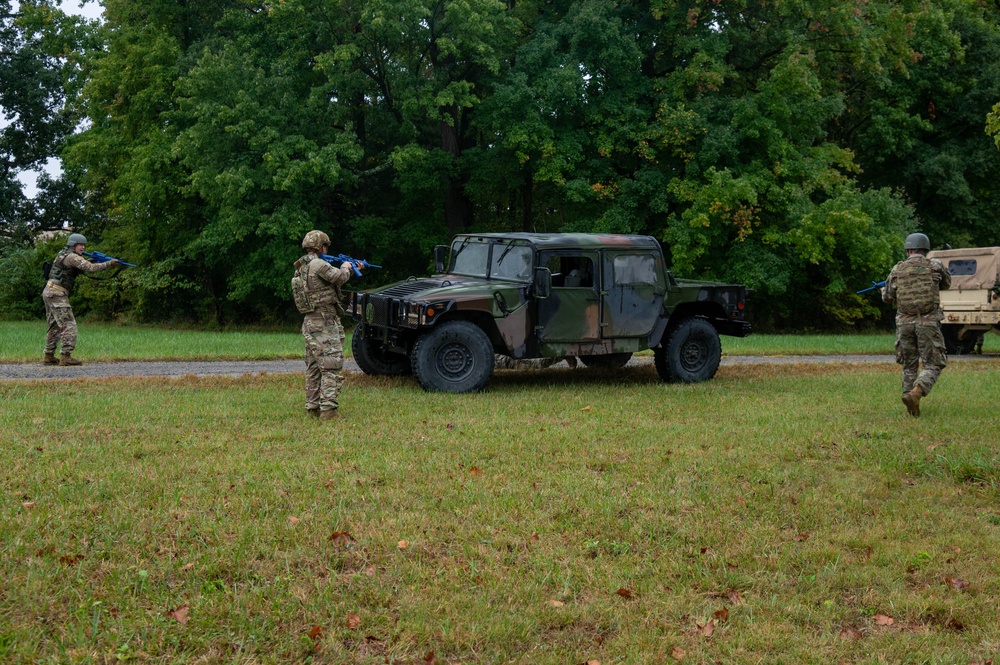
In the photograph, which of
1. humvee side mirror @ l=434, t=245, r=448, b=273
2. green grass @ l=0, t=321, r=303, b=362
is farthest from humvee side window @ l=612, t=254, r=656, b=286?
green grass @ l=0, t=321, r=303, b=362

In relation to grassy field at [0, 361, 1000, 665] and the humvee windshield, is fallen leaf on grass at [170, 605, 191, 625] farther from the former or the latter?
the humvee windshield

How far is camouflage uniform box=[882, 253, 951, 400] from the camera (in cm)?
1095

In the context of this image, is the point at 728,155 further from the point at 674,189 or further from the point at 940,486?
the point at 940,486

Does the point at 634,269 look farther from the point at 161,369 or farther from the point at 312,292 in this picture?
the point at 161,369

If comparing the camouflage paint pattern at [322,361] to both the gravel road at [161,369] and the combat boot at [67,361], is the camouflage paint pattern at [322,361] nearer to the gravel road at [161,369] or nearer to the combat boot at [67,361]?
the gravel road at [161,369]

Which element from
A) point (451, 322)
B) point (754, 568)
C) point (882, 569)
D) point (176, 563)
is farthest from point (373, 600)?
point (451, 322)

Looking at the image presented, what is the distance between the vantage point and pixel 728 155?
94.3ft

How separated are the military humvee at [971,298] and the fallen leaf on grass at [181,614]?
19.6 metres

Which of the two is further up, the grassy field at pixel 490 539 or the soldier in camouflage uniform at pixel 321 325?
the soldier in camouflage uniform at pixel 321 325

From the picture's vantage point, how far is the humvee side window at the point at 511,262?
517 inches

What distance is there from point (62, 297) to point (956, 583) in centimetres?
1341

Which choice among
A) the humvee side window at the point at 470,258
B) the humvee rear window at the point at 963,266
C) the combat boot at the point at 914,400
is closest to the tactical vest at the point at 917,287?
the combat boot at the point at 914,400

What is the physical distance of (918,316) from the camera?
11.2m

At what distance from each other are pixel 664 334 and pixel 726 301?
112 cm
